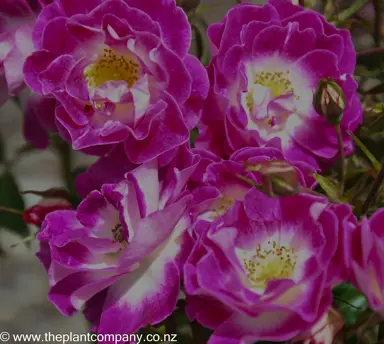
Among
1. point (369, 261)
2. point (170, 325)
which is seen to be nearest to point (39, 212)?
point (170, 325)

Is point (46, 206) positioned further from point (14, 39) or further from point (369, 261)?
point (369, 261)

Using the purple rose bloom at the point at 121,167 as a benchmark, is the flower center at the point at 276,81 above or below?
above

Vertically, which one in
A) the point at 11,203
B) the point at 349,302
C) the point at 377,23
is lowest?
the point at 11,203

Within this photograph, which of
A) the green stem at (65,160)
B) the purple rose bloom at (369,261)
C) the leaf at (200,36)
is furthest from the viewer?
the green stem at (65,160)

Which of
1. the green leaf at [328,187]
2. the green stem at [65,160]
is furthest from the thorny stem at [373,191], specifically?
the green stem at [65,160]

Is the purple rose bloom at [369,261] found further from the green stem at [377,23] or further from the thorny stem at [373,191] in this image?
the green stem at [377,23]

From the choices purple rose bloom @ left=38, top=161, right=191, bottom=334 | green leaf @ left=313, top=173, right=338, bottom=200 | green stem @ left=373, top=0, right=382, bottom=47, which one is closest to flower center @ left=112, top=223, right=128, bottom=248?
purple rose bloom @ left=38, top=161, right=191, bottom=334
